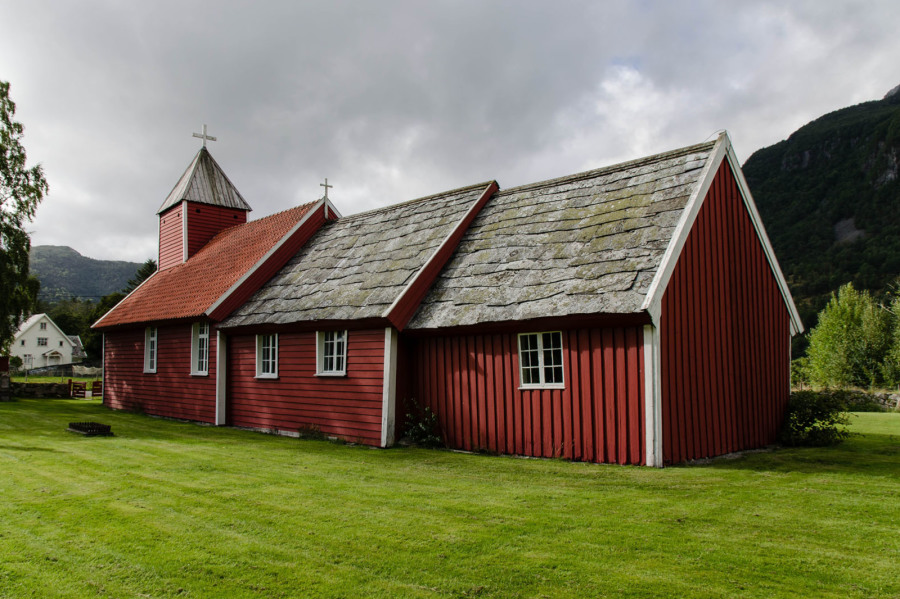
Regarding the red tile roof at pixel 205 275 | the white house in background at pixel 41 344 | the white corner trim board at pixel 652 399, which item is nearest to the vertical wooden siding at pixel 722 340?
the white corner trim board at pixel 652 399

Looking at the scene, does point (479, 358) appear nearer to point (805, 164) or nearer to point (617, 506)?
point (617, 506)

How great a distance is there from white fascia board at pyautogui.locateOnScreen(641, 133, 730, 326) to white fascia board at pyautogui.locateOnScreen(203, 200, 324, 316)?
1224 centimetres

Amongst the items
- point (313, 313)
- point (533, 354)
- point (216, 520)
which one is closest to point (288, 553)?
point (216, 520)

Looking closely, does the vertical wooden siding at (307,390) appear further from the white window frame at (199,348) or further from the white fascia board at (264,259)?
the white window frame at (199,348)

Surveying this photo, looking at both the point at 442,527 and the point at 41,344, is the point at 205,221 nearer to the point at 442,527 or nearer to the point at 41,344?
the point at 442,527

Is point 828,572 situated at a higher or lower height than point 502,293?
lower

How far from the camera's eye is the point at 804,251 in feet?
269

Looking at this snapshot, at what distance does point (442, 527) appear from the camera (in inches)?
271

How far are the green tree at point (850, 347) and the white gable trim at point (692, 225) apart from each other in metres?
35.8

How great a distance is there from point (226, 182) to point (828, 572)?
2715 centimetres

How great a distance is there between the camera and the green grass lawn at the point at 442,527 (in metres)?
5.33

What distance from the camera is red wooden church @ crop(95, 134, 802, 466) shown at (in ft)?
36.0

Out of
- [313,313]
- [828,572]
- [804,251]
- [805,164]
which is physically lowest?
[828,572]

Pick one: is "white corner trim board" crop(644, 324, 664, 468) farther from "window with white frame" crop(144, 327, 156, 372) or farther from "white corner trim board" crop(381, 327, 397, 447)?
"window with white frame" crop(144, 327, 156, 372)
